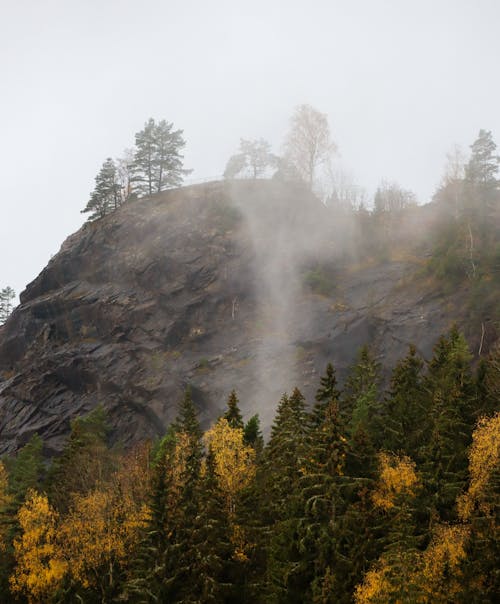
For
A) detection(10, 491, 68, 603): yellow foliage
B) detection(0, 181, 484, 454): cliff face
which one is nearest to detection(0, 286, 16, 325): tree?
detection(0, 181, 484, 454): cliff face

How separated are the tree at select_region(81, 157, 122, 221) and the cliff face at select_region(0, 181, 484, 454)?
17.3ft

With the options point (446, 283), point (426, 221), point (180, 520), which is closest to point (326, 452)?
point (180, 520)

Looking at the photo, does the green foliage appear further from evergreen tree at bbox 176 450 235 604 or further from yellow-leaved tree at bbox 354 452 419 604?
evergreen tree at bbox 176 450 235 604

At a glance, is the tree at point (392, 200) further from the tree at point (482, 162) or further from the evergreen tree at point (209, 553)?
the evergreen tree at point (209, 553)

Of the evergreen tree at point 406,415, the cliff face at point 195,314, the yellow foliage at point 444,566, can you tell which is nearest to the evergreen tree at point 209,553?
the yellow foliage at point 444,566

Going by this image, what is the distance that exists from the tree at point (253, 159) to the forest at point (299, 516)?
189 ft

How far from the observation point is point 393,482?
28.6 meters

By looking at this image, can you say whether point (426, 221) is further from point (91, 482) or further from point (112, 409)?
point (91, 482)

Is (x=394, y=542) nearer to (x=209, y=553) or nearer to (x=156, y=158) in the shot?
(x=209, y=553)

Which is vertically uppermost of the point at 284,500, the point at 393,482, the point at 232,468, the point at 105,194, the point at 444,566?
the point at 105,194

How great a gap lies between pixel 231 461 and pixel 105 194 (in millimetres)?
66864

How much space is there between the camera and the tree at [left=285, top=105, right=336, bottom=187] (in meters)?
84.4

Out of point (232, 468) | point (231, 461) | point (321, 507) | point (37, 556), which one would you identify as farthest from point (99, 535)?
point (321, 507)

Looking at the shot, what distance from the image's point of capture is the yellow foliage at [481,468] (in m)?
24.7
